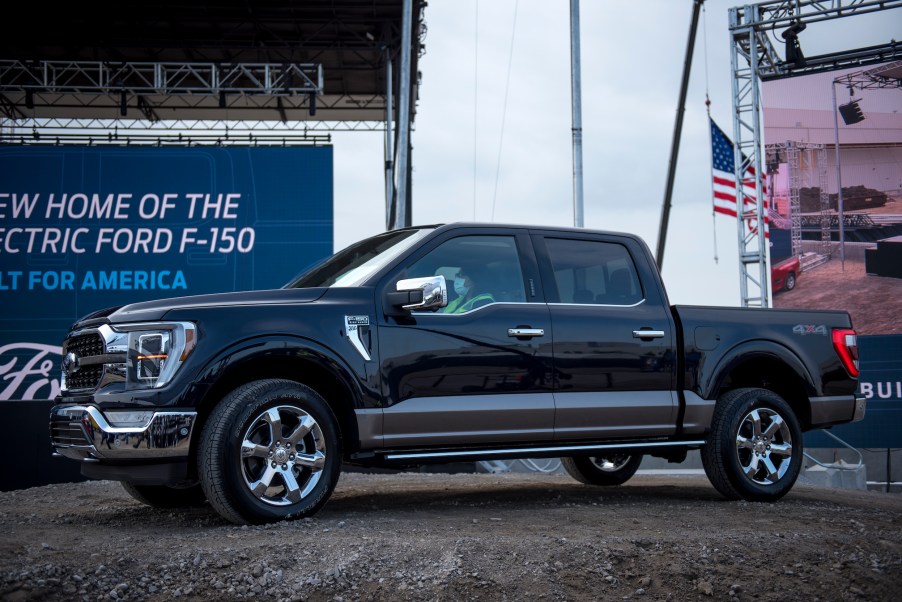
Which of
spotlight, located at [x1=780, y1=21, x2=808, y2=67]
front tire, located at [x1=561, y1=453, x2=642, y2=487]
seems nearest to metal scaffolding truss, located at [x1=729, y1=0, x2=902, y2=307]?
spotlight, located at [x1=780, y1=21, x2=808, y2=67]

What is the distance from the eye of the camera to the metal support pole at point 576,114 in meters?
15.5

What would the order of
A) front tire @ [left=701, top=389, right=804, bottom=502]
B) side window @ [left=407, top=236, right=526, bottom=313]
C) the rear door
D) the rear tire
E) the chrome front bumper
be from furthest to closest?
front tire @ [left=701, top=389, right=804, bottom=502] < the rear tire < the rear door < side window @ [left=407, top=236, right=526, bottom=313] < the chrome front bumper

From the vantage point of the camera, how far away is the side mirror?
6.24 m

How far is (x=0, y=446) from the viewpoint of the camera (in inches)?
430

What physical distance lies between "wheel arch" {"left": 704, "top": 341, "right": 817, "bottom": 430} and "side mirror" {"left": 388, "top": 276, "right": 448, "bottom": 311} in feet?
8.15

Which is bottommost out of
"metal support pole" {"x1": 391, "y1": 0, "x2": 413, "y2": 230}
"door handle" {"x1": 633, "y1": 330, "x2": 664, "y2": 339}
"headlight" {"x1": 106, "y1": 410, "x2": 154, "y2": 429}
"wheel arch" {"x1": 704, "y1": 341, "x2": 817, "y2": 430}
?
"headlight" {"x1": 106, "y1": 410, "x2": 154, "y2": 429}

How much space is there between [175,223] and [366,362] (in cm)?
1757

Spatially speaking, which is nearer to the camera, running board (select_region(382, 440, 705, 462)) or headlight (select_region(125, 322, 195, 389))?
headlight (select_region(125, 322, 195, 389))

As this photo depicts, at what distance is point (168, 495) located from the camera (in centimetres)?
742

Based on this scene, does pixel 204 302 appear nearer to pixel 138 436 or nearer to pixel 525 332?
pixel 138 436

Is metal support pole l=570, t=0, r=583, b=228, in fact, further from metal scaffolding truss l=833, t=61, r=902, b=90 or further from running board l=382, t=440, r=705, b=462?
metal scaffolding truss l=833, t=61, r=902, b=90

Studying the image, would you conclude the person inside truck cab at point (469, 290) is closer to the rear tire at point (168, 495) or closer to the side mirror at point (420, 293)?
the side mirror at point (420, 293)

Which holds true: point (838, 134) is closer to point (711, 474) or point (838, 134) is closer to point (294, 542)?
point (711, 474)

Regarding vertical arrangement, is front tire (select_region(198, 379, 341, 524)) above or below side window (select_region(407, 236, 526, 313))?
below
